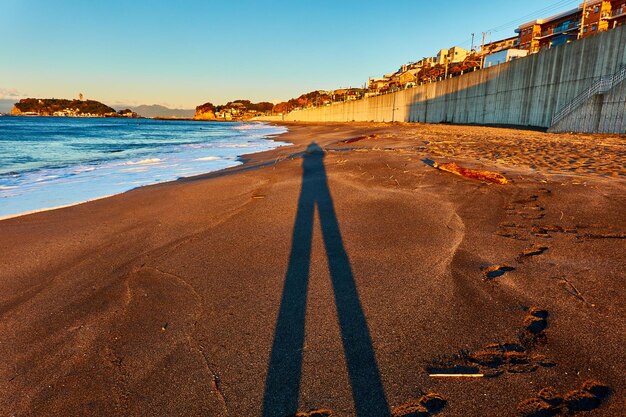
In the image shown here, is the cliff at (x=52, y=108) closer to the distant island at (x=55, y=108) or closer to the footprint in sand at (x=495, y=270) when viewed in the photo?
the distant island at (x=55, y=108)

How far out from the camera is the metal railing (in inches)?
578

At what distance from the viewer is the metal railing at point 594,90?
14.7m

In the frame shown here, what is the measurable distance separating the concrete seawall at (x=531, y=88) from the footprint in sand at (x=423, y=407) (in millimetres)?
17922

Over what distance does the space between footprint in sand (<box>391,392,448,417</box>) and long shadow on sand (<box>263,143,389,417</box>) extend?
7 cm

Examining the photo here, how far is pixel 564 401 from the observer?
1561 mm

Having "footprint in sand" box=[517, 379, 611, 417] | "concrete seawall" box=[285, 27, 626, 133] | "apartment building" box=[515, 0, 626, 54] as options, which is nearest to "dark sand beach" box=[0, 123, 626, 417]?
"footprint in sand" box=[517, 379, 611, 417]

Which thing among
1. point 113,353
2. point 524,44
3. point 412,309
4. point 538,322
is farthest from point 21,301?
point 524,44

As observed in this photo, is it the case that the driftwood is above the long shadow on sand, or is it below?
above

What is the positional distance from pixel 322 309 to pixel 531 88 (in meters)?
24.5

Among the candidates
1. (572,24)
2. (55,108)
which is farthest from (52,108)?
(572,24)

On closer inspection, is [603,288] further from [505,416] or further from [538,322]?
[505,416]

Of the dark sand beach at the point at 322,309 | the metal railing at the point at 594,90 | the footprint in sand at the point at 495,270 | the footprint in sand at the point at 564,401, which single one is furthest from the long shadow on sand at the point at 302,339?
the metal railing at the point at 594,90

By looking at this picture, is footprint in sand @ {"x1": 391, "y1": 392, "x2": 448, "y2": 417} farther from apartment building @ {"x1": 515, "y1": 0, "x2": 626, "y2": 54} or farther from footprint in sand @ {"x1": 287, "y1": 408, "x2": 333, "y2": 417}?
apartment building @ {"x1": 515, "y1": 0, "x2": 626, "y2": 54}

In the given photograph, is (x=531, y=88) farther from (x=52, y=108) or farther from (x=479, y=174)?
(x=52, y=108)
